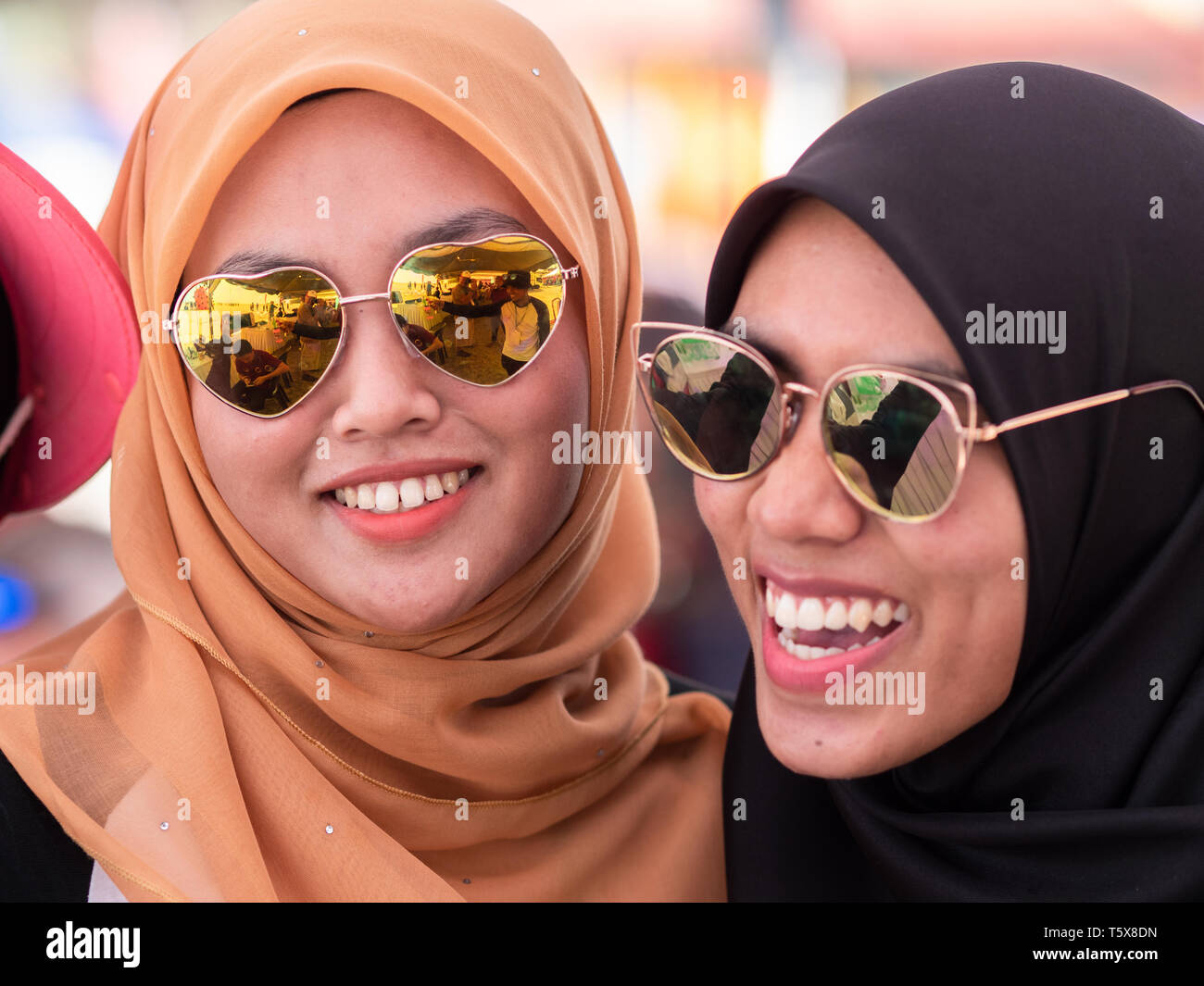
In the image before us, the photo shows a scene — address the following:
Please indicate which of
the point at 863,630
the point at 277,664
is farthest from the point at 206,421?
the point at 863,630

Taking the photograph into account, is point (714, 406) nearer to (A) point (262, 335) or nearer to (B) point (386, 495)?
(B) point (386, 495)

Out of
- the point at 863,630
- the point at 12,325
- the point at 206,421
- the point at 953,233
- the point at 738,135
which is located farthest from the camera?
the point at 738,135

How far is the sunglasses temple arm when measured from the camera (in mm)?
1366

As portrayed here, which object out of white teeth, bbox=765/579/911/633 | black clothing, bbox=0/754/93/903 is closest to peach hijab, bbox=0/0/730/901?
black clothing, bbox=0/754/93/903

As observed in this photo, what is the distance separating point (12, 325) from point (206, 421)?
1.71 feet

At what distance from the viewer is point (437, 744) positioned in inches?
71.9

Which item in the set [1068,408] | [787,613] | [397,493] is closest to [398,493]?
[397,493]

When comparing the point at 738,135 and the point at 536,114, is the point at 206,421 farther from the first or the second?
the point at 738,135

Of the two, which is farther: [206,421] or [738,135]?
[738,135]

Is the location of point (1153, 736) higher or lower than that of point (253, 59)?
lower

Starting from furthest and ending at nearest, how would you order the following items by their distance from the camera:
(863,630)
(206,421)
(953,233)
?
(206,421) → (863,630) → (953,233)

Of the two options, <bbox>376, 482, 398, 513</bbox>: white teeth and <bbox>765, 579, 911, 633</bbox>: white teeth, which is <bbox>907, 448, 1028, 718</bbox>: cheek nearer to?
<bbox>765, 579, 911, 633</bbox>: white teeth

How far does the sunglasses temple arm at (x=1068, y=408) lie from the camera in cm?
137
